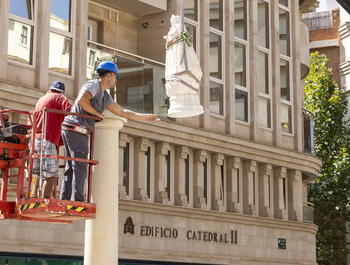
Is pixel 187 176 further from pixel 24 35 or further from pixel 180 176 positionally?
pixel 24 35

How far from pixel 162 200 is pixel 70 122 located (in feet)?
50.5

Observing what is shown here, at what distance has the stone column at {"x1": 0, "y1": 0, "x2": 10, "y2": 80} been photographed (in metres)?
20.6

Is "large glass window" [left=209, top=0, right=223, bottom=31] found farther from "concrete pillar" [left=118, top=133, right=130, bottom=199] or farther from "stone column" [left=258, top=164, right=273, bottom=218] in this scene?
"concrete pillar" [left=118, top=133, right=130, bottom=199]

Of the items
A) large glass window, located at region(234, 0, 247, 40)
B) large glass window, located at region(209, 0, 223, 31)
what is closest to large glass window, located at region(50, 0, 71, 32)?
large glass window, located at region(209, 0, 223, 31)

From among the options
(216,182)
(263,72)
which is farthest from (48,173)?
(263,72)

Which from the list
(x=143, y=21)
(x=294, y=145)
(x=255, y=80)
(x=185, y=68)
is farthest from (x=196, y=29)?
(x=185, y=68)

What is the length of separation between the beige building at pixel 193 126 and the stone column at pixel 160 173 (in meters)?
0.05

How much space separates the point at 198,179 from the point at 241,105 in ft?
14.6

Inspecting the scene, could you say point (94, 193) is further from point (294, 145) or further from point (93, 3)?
point (294, 145)

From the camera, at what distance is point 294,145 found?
108 ft

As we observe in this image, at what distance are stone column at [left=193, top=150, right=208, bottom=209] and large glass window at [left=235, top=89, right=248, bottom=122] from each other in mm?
3152

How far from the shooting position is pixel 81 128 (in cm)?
1014

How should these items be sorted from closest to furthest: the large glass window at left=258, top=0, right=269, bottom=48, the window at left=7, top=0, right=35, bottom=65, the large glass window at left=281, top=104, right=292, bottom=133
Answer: the window at left=7, top=0, right=35, bottom=65 < the large glass window at left=258, top=0, right=269, bottom=48 < the large glass window at left=281, top=104, right=292, bottom=133

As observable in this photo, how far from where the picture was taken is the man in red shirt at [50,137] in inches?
400
